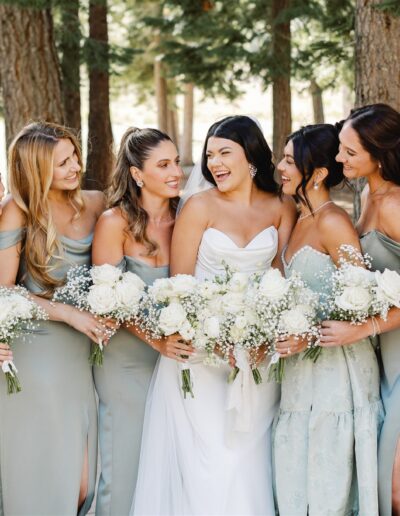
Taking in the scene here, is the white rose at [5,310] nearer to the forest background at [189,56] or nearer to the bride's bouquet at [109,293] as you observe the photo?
the bride's bouquet at [109,293]

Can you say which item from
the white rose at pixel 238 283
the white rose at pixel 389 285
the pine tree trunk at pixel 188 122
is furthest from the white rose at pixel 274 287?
the pine tree trunk at pixel 188 122

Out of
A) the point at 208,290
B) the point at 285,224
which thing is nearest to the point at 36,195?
the point at 208,290

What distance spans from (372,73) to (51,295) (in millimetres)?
3260

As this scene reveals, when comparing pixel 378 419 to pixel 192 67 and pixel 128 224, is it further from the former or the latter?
pixel 192 67

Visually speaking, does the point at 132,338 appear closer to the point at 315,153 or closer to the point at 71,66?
the point at 315,153

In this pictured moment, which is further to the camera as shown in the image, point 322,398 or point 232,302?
point 322,398

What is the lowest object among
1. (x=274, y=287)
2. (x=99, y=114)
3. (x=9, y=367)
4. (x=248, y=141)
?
(x=9, y=367)

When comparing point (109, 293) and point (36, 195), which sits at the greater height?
point (36, 195)

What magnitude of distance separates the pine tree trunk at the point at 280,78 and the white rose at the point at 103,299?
940 cm

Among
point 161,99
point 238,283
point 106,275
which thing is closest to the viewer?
point 238,283

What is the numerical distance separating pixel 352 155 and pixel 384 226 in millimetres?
414

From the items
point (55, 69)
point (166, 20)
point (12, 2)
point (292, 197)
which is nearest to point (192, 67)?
point (166, 20)

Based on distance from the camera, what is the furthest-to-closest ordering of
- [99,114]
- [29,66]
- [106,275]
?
[99,114]
[29,66]
[106,275]

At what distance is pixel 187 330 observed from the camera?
3.75 m
